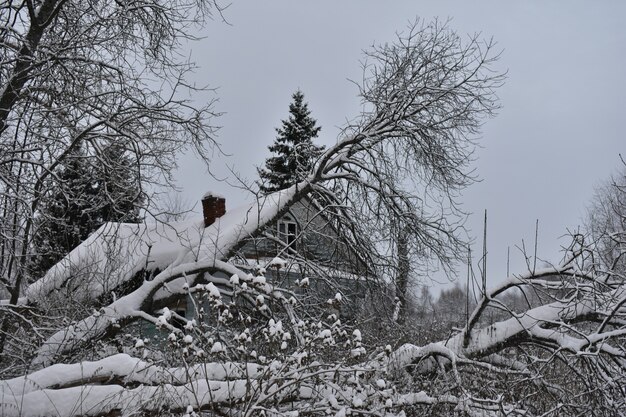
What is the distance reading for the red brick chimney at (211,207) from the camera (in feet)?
66.9

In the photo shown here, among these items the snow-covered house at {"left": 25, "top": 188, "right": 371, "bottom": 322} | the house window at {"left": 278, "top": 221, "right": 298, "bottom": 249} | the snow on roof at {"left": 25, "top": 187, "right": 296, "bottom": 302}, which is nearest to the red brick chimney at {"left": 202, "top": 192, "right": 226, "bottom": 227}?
the snow on roof at {"left": 25, "top": 187, "right": 296, "bottom": 302}

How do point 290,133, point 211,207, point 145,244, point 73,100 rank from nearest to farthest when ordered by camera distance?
point 73,100
point 145,244
point 211,207
point 290,133

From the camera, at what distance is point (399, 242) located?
416 inches

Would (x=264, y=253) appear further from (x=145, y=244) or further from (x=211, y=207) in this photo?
(x=211, y=207)

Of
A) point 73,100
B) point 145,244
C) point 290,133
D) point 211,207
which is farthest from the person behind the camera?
point 290,133

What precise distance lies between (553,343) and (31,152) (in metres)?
6.96

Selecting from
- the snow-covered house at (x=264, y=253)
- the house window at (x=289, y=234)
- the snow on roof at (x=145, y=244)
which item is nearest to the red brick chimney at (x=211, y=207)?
the snow on roof at (x=145, y=244)

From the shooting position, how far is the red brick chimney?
20391mm

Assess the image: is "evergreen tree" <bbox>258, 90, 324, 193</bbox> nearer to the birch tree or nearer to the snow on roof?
the snow on roof

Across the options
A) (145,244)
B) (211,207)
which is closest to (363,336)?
(145,244)

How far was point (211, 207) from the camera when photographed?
2053 cm

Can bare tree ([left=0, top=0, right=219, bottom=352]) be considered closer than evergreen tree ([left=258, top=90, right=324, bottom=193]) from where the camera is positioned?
Yes

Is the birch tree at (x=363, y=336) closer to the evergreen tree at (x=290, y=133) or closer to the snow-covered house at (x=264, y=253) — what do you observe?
the snow-covered house at (x=264, y=253)

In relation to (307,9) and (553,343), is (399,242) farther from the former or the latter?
(307,9)
